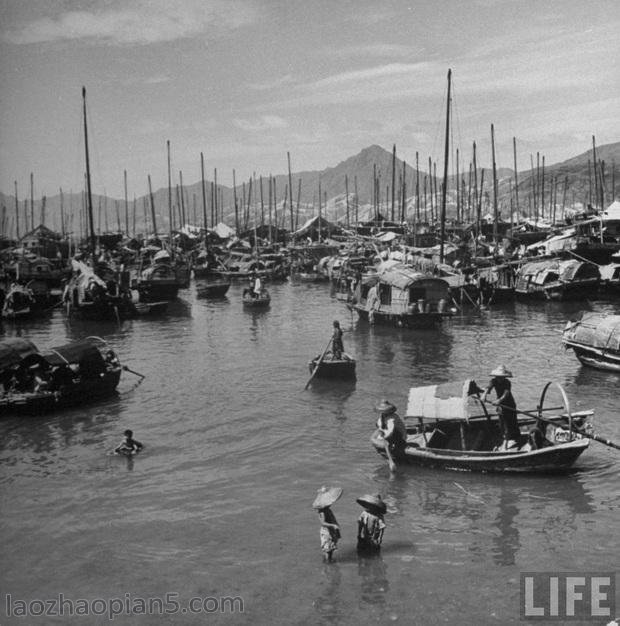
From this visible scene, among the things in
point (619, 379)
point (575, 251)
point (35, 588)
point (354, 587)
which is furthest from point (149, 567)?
point (575, 251)

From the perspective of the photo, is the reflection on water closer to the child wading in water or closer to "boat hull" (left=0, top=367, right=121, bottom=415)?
the child wading in water

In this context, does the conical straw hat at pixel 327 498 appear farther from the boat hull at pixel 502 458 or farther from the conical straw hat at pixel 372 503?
the boat hull at pixel 502 458

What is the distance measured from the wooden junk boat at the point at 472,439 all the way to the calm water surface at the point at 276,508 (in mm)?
377

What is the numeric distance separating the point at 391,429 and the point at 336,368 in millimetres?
7813

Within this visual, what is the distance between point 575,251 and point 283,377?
1154 inches

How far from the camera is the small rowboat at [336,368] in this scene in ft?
68.0

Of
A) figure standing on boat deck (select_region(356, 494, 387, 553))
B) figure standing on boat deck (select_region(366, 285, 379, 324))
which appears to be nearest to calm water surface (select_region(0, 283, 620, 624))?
figure standing on boat deck (select_region(356, 494, 387, 553))

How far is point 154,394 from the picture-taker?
20.5 metres

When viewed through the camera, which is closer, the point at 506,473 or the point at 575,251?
the point at 506,473

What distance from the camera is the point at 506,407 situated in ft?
41.0

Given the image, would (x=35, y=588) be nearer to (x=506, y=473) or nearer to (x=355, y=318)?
(x=506, y=473)

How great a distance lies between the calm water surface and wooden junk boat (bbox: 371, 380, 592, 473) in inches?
14.9

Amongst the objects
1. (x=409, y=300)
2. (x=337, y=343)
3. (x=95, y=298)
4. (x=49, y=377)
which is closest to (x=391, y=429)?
(x=337, y=343)

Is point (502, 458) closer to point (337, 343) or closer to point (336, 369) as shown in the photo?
point (336, 369)
